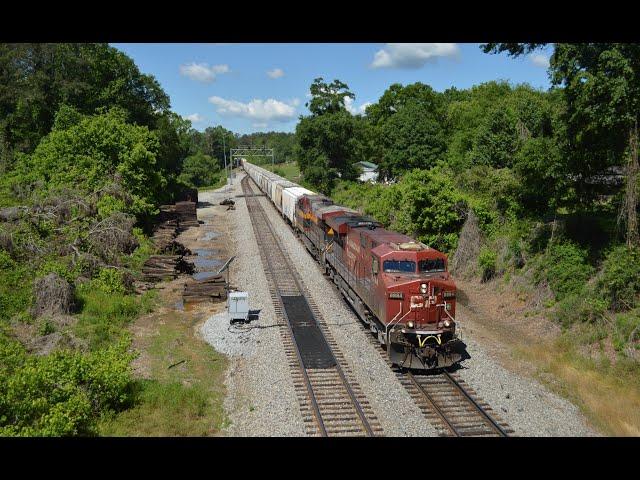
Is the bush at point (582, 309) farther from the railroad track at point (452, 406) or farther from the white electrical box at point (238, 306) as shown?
the white electrical box at point (238, 306)

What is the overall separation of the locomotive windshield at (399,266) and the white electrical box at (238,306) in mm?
6533

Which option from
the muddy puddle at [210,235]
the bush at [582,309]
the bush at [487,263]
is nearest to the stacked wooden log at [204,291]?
the bush at [487,263]

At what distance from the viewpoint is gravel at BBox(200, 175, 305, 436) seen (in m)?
13.0

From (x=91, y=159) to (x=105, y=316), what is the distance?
18791 millimetres

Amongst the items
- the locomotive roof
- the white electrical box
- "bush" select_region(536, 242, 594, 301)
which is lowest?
the white electrical box

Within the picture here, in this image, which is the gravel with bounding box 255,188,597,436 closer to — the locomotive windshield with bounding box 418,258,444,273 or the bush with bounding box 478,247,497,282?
the locomotive windshield with bounding box 418,258,444,273

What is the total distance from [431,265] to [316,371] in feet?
16.6

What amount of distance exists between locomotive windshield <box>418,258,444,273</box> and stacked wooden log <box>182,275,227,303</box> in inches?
463

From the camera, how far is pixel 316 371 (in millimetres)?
16062

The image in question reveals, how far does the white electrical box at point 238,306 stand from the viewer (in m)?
20.1

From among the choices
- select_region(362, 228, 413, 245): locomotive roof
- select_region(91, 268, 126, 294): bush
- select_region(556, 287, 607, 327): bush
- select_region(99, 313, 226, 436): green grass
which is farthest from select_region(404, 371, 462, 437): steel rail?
select_region(91, 268, 126, 294): bush
